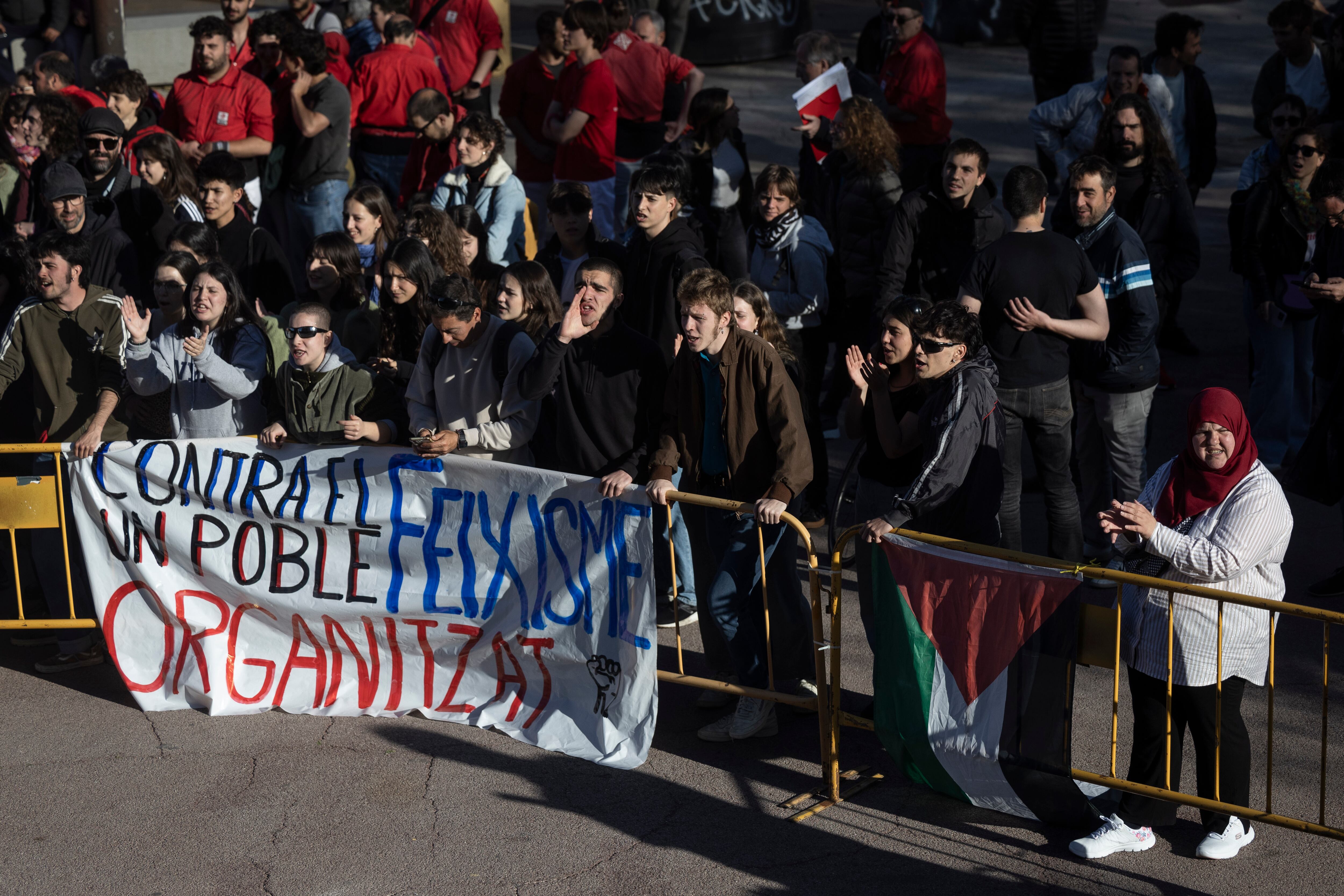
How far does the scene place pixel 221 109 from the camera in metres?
10.6

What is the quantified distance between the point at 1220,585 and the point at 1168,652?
29 centimetres

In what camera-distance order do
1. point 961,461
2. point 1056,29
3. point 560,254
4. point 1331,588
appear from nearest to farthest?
point 961,461, point 1331,588, point 560,254, point 1056,29

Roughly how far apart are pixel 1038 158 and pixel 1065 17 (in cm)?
125

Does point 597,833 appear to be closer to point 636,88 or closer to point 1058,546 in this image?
point 1058,546

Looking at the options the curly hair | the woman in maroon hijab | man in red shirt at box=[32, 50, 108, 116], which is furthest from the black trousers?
man in red shirt at box=[32, 50, 108, 116]

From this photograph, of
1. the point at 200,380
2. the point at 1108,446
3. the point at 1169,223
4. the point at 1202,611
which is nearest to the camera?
the point at 1202,611

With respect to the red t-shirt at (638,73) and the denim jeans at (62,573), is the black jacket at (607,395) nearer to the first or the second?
the denim jeans at (62,573)

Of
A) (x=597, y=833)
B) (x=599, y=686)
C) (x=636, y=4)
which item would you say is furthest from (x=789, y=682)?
(x=636, y=4)

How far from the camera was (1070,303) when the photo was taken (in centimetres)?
699

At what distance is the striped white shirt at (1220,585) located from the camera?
15.9 ft

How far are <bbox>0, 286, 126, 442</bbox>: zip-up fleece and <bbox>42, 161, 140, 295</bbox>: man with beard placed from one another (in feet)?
3.70

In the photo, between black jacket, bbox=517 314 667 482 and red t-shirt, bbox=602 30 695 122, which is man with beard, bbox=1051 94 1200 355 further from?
red t-shirt, bbox=602 30 695 122

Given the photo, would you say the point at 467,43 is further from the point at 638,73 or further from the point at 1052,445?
the point at 1052,445

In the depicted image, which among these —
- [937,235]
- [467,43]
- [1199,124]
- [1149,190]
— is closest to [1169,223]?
[1149,190]
